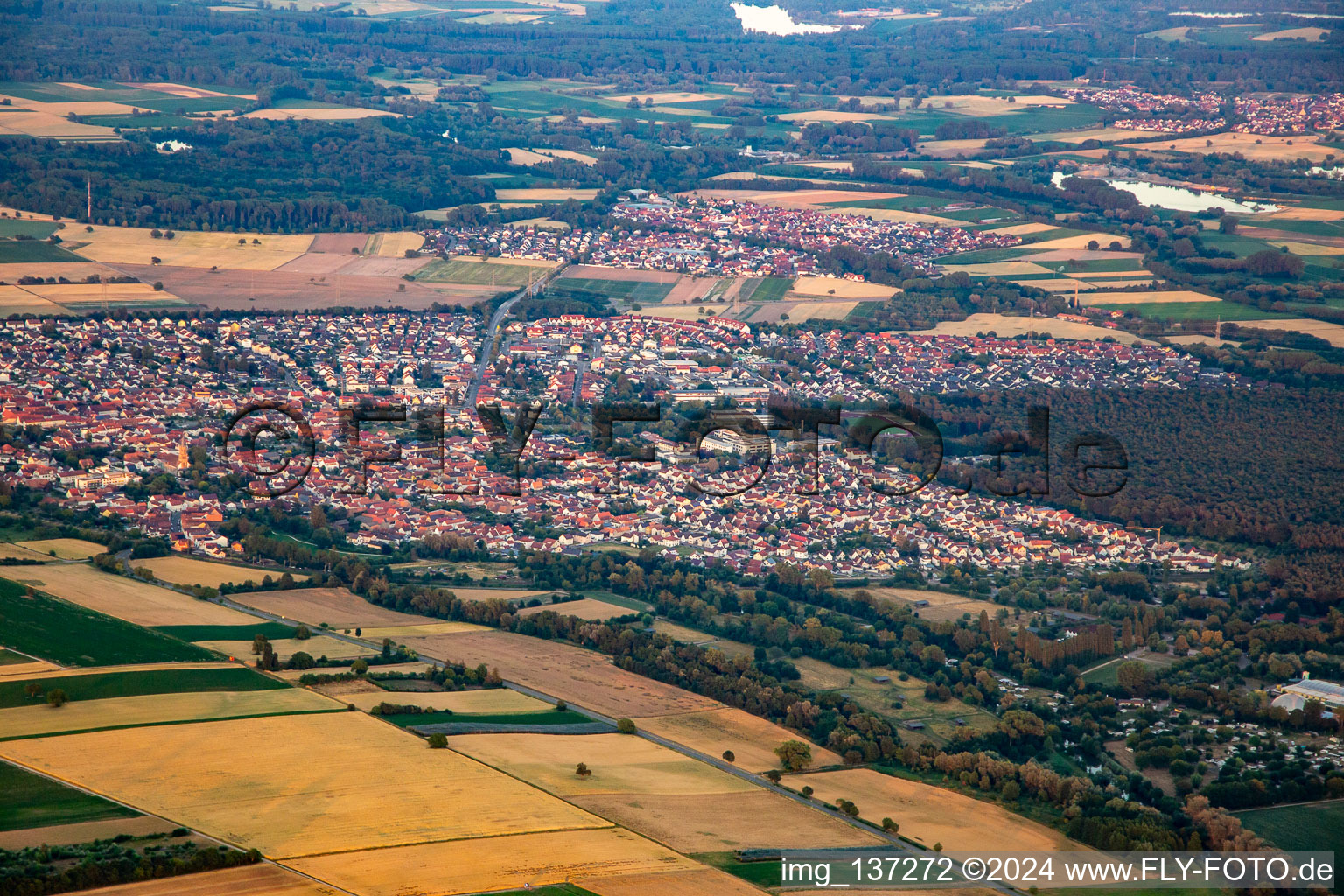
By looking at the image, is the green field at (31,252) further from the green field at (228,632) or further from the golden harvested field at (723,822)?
the golden harvested field at (723,822)

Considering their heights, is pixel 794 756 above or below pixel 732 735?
above

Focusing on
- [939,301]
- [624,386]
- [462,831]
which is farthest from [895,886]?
[939,301]

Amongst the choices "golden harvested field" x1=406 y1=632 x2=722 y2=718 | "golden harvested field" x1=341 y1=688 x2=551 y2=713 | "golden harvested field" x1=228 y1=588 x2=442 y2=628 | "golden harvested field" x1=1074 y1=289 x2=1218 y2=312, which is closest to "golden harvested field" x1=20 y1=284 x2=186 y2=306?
"golden harvested field" x1=228 y1=588 x2=442 y2=628

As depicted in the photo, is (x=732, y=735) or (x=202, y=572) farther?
(x=202, y=572)

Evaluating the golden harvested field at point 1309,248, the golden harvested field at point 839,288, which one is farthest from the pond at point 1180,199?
the golden harvested field at point 839,288

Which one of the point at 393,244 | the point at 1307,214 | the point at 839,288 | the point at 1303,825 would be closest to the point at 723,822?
the point at 1303,825

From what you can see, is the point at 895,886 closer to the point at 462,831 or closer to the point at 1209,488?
the point at 462,831

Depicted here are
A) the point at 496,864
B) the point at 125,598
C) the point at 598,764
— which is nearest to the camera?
the point at 496,864

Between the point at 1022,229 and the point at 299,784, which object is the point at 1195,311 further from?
the point at 299,784
